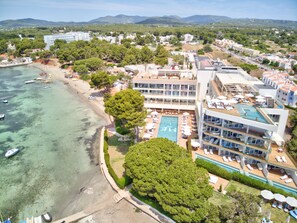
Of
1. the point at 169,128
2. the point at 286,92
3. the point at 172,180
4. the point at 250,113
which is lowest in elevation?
the point at 169,128

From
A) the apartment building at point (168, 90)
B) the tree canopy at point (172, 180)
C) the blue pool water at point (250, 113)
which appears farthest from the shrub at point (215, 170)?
the apartment building at point (168, 90)

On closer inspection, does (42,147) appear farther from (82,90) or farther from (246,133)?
(246,133)

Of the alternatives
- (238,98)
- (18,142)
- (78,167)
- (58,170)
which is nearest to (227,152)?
(238,98)

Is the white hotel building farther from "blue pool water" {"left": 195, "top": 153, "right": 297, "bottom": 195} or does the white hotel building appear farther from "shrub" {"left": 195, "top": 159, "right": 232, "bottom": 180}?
"shrub" {"left": 195, "top": 159, "right": 232, "bottom": 180}

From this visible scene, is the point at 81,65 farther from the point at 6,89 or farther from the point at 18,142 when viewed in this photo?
the point at 18,142

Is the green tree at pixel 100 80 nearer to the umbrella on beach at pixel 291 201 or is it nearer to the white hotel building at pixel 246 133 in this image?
the white hotel building at pixel 246 133

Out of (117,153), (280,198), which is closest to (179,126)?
(117,153)
